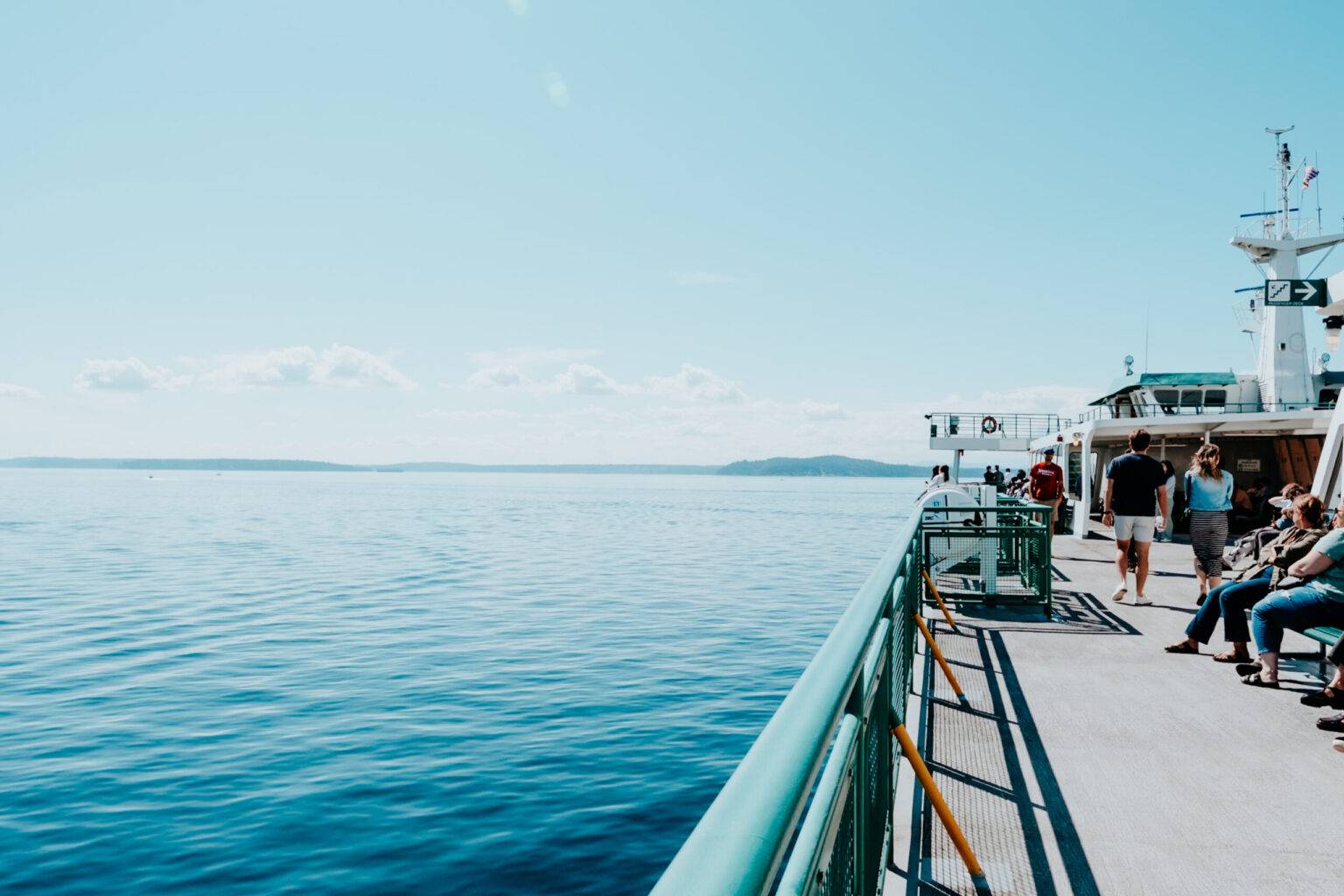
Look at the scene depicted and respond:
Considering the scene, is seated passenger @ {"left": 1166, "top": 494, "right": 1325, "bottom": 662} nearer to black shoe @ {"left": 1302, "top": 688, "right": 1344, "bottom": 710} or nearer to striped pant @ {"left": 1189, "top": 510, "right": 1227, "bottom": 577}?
black shoe @ {"left": 1302, "top": 688, "right": 1344, "bottom": 710}

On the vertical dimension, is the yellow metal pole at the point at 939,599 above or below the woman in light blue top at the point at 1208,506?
below

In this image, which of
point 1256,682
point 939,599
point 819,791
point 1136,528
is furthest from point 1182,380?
point 819,791

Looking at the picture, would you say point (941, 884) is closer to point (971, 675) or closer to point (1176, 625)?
point (971, 675)

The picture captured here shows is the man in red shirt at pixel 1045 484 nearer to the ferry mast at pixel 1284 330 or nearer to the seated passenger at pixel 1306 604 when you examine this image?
the seated passenger at pixel 1306 604

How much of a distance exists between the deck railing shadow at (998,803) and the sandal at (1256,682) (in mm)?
1580

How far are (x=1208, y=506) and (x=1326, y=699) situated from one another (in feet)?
13.3

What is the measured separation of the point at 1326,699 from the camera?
19.2 ft

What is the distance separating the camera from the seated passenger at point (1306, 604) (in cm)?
583

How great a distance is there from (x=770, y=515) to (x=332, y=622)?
58843 millimetres

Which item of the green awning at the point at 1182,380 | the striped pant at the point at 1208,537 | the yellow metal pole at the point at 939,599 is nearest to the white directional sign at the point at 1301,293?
the striped pant at the point at 1208,537

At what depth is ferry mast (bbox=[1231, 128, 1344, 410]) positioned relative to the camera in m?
32.0

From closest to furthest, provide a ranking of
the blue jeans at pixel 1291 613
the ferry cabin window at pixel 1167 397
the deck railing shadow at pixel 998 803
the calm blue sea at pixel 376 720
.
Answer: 1. the deck railing shadow at pixel 998 803
2. the blue jeans at pixel 1291 613
3. the calm blue sea at pixel 376 720
4. the ferry cabin window at pixel 1167 397

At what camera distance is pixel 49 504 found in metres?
89.0

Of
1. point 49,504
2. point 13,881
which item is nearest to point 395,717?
point 13,881
